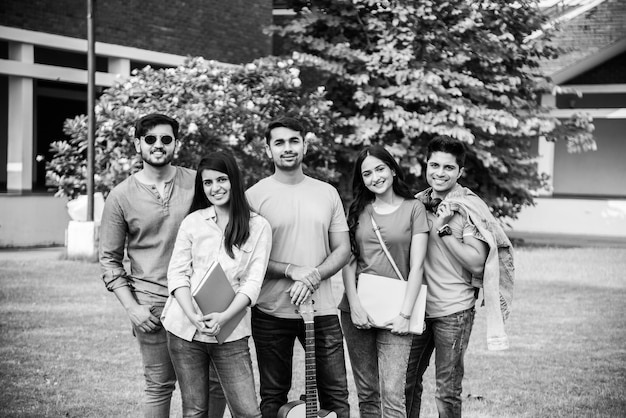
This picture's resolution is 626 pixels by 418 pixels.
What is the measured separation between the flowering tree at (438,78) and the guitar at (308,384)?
1156 centimetres

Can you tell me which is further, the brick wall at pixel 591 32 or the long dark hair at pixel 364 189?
the brick wall at pixel 591 32

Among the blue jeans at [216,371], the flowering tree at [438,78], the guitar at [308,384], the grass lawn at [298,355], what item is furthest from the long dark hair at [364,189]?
the flowering tree at [438,78]

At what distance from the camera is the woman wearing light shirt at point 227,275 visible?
429cm

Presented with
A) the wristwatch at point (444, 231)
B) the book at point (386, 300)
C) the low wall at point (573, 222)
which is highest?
the wristwatch at point (444, 231)

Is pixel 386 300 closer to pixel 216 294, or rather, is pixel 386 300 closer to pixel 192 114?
pixel 216 294

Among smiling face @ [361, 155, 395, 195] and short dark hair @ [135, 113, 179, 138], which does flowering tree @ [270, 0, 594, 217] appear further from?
short dark hair @ [135, 113, 179, 138]

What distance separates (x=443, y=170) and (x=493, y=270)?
599 millimetres

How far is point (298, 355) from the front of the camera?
775 cm

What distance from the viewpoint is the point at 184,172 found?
A: 477cm

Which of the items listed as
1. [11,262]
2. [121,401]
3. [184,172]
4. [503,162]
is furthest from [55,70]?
[184,172]

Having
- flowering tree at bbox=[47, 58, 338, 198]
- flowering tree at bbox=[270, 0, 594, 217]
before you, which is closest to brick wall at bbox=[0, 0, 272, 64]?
flowering tree at bbox=[270, 0, 594, 217]

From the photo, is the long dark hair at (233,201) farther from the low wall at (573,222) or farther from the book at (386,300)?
the low wall at (573,222)

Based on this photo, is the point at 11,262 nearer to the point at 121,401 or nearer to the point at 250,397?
the point at 121,401

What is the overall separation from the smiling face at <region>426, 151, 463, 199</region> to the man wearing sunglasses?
52.1 inches
